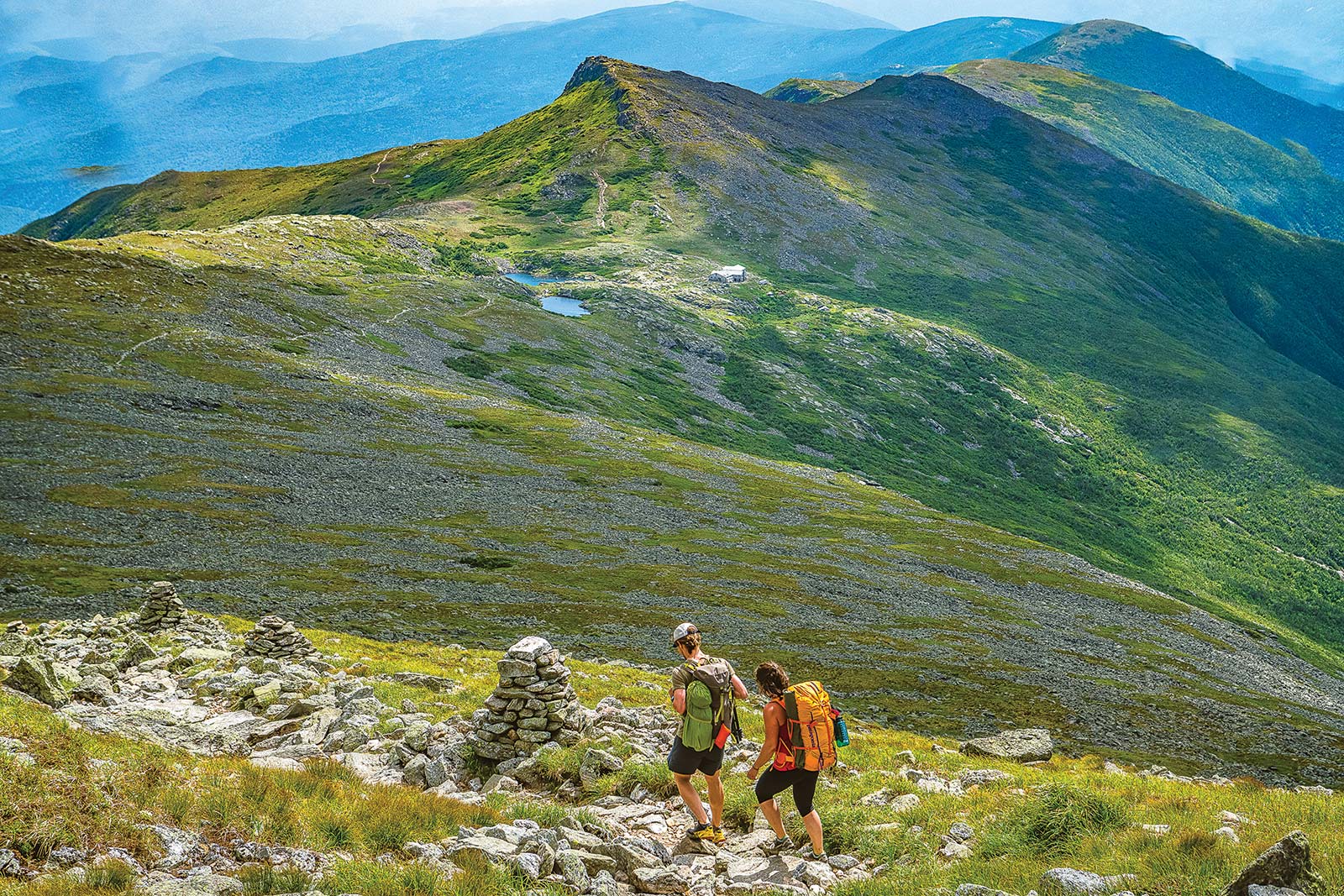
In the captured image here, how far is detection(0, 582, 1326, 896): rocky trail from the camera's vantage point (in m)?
11.7

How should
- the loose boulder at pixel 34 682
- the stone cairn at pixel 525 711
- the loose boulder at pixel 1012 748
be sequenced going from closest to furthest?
the loose boulder at pixel 34 682
the stone cairn at pixel 525 711
the loose boulder at pixel 1012 748

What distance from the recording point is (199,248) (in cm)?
17512

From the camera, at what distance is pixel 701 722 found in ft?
50.8

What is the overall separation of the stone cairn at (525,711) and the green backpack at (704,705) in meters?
6.93

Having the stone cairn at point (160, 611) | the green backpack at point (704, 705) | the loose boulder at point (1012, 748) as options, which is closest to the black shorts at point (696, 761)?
the green backpack at point (704, 705)

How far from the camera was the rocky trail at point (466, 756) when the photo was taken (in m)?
11.7

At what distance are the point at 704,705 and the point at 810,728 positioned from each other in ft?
6.90

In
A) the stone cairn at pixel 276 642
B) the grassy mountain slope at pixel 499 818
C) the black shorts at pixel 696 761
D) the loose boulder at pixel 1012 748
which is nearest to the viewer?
the grassy mountain slope at pixel 499 818

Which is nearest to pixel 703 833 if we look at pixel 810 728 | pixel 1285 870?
pixel 810 728

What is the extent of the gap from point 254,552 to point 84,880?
65992mm

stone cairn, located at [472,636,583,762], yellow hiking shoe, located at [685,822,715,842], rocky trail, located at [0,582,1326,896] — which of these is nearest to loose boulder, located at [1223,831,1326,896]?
rocky trail, located at [0,582,1326,896]

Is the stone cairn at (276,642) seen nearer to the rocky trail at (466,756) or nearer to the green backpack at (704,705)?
the rocky trail at (466,756)

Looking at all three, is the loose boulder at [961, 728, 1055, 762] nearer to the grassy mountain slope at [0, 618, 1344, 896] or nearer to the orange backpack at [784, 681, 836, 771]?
the grassy mountain slope at [0, 618, 1344, 896]

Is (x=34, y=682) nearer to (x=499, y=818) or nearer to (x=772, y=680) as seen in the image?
(x=499, y=818)
